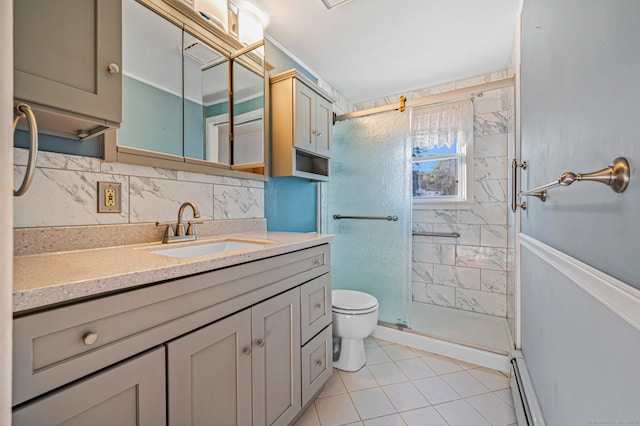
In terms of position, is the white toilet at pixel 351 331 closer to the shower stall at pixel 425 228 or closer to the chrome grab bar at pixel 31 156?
the shower stall at pixel 425 228

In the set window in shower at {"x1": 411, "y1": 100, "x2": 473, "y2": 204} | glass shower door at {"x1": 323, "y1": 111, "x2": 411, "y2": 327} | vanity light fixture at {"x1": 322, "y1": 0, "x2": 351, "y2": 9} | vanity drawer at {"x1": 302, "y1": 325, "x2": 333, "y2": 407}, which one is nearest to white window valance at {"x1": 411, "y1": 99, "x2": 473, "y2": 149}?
window in shower at {"x1": 411, "y1": 100, "x2": 473, "y2": 204}

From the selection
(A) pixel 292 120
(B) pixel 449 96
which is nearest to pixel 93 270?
(A) pixel 292 120

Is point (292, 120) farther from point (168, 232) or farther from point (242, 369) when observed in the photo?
point (242, 369)

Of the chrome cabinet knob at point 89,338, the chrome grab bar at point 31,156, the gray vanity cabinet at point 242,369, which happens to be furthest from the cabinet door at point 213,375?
the chrome grab bar at point 31,156

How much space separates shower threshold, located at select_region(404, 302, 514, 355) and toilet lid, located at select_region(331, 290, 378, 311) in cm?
49

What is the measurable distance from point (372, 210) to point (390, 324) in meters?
0.99

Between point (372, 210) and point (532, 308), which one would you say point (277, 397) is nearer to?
point (532, 308)

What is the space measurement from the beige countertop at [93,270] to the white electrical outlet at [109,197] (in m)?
0.17

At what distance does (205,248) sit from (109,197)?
444mm

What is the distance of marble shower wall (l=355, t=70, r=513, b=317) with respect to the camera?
249 centimetres

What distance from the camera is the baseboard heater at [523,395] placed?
113cm

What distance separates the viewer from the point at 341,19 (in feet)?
5.89

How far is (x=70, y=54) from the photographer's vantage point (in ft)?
2.62

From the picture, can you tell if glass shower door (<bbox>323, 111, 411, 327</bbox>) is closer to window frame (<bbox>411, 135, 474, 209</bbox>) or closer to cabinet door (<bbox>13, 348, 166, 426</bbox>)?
window frame (<bbox>411, 135, 474, 209</bbox>)
